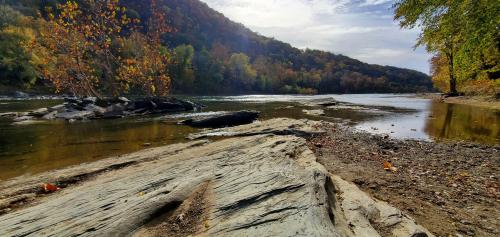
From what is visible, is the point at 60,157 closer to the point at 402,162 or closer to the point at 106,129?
the point at 106,129

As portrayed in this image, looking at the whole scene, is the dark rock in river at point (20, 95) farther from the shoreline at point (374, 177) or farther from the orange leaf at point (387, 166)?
the orange leaf at point (387, 166)

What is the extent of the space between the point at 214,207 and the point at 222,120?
70.8ft

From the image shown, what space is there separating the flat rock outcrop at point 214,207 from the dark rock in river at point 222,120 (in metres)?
17.2

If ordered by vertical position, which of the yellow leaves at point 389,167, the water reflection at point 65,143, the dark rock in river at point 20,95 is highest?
the dark rock in river at point 20,95

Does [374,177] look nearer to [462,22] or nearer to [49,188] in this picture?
[49,188]

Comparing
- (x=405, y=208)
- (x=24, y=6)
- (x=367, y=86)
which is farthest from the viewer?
(x=367, y=86)

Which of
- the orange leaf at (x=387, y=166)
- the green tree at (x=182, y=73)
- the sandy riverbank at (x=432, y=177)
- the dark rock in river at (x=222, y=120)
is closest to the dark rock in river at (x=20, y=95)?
the green tree at (x=182, y=73)

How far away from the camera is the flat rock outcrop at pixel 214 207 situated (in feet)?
19.4

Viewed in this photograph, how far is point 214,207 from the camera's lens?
22.1 ft

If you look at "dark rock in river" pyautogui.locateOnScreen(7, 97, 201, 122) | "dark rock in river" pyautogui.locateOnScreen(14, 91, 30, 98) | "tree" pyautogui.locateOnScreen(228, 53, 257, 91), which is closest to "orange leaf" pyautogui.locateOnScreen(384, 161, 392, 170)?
"dark rock in river" pyautogui.locateOnScreen(7, 97, 201, 122)

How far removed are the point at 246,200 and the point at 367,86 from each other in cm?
20406

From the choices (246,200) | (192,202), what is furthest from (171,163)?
(246,200)

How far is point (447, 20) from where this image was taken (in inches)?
721

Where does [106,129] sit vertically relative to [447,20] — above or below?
below
